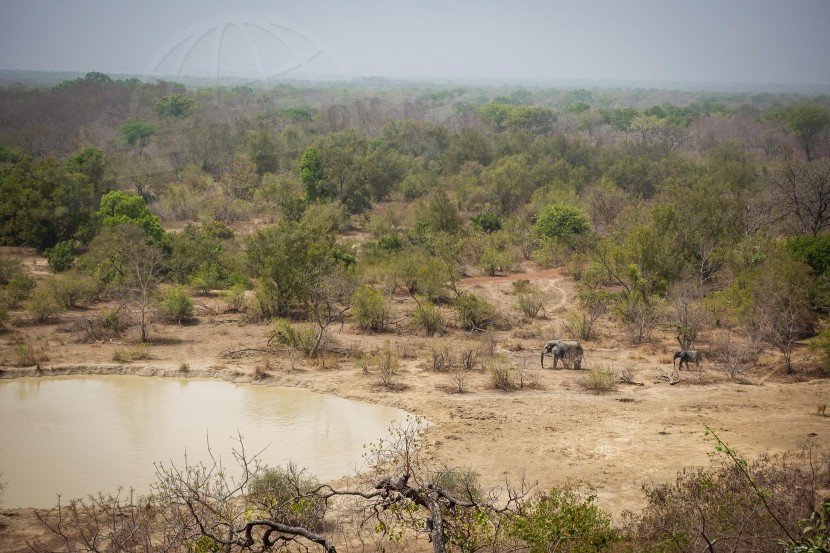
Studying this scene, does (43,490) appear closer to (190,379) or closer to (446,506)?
(190,379)

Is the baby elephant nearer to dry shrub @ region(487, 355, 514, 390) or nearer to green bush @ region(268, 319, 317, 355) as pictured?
dry shrub @ region(487, 355, 514, 390)

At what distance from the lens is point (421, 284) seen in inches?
982

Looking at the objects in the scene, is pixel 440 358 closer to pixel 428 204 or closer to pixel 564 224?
pixel 564 224

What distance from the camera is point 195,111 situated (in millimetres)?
74562

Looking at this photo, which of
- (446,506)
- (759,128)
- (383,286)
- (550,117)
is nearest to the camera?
(446,506)

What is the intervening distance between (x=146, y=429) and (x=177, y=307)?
806cm

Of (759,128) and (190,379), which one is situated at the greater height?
(759,128)

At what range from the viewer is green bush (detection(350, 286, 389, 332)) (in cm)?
2208

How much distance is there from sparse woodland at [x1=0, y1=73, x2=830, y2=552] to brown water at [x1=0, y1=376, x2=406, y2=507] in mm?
778

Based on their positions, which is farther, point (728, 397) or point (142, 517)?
point (728, 397)

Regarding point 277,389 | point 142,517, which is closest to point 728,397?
point 277,389

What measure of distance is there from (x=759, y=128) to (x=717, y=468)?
7229 cm

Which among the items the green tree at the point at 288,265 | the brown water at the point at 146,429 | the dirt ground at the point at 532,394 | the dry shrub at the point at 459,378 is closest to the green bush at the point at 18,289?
the dirt ground at the point at 532,394

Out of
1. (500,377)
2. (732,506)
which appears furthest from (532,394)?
(732,506)
